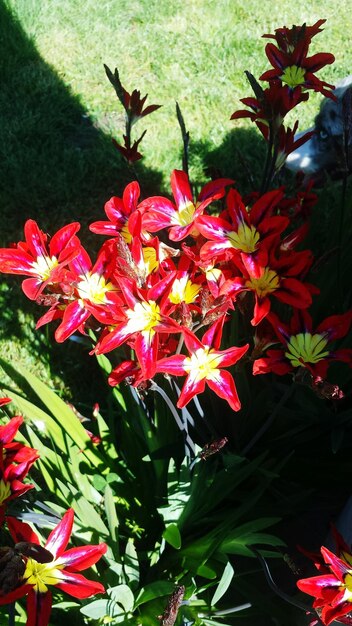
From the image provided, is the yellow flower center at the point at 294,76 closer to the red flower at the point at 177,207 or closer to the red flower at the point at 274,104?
the red flower at the point at 274,104

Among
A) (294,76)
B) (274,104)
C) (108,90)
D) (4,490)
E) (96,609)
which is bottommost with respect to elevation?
(96,609)

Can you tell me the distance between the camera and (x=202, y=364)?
3.89 ft

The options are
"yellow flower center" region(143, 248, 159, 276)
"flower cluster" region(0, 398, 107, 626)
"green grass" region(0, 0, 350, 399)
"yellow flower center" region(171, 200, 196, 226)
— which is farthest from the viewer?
"green grass" region(0, 0, 350, 399)

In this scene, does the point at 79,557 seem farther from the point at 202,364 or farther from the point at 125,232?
the point at 125,232

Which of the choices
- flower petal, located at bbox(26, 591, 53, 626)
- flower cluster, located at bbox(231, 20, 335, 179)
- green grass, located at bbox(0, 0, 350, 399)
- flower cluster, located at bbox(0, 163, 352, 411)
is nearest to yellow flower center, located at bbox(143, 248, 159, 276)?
flower cluster, located at bbox(0, 163, 352, 411)

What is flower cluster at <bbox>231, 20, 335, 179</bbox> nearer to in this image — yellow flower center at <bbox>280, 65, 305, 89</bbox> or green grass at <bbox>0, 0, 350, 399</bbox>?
yellow flower center at <bbox>280, 65, 305, 89</bbox>

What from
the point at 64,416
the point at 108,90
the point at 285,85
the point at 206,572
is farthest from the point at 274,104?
the point at 108,90

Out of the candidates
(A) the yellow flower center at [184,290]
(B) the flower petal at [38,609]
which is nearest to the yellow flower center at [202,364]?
(A) the yellow flower center at [184,290]

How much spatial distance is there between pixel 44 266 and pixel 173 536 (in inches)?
25.8

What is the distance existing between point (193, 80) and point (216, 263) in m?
2.47

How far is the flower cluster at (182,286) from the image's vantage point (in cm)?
112

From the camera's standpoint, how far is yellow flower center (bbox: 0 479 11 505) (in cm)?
119

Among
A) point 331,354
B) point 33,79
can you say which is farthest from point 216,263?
point 33,79

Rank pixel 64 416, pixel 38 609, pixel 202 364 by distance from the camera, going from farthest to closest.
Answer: pixel 64 416, pixel 202 364, pixel 38 609
